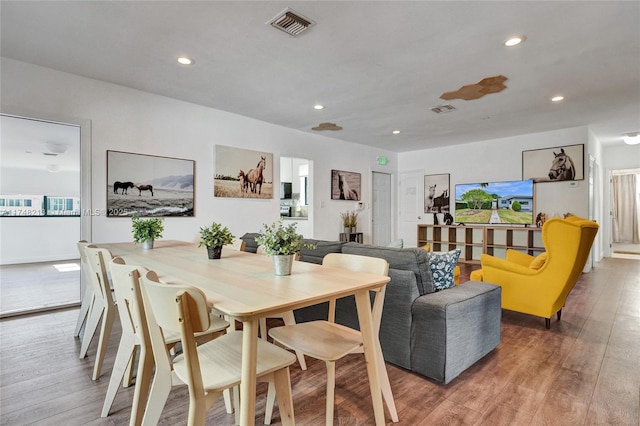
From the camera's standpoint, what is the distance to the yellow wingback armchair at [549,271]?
2.70m

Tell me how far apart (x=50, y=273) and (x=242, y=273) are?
5.70 meters

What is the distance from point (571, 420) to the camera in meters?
1.66

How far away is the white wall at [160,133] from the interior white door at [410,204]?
2.66 metres

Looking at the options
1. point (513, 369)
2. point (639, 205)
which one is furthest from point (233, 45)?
point (639, 205)

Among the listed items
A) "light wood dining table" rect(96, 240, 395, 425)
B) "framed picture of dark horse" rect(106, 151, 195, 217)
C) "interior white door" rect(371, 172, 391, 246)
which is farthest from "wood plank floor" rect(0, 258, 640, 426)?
"interior white door" rect(371, 172, 391, 246)

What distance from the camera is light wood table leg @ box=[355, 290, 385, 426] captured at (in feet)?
4.86

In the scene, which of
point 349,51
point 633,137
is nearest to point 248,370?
point 349,51

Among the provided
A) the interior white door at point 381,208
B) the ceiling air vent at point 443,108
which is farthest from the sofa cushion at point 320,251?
the interior white door at point 381,208

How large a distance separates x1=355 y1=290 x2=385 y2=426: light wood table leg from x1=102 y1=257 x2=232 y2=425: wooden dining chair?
0.67 metres

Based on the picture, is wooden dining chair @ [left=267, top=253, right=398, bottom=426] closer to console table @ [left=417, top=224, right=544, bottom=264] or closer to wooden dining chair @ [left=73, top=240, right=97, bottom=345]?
wooden dining chair @ [left=73, top=240, right=97, bottom=345]

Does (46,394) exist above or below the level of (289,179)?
below

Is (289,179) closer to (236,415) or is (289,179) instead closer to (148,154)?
(148,154)

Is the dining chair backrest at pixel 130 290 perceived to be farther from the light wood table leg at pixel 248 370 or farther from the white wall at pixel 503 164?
the white wall at pixel 503 164

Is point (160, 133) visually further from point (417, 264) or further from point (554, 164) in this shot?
point (554, 164)
